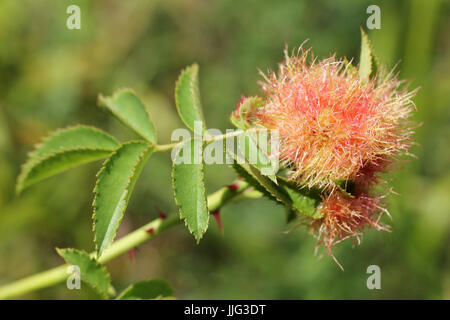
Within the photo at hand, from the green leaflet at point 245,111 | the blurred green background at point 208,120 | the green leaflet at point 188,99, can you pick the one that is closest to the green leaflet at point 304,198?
the green leaflet at point 245,111

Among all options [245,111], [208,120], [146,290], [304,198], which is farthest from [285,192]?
[208,120]

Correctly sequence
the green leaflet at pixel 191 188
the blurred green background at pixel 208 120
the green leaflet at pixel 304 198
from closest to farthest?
the green leaflet at pixel 191 188, the green leaflet at pixel 304 198, the blurred green background at pixel 208 120

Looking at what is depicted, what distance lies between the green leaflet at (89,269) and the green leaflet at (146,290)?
80 millimetres

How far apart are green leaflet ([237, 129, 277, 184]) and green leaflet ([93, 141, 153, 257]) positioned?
340mm

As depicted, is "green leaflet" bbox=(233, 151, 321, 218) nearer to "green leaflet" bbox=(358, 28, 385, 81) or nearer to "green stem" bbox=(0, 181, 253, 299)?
"green stem" bbox=(0, 181, 253, 299)

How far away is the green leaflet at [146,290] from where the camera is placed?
1.60m

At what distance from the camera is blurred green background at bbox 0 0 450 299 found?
3.71 m

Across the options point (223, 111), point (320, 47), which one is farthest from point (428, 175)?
point (223, 111)

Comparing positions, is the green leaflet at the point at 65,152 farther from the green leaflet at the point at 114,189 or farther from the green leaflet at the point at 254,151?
the green leaflet at the point at 254,151

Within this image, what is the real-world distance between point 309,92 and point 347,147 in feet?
0.78

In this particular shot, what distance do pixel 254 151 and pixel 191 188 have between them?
0.24 meters

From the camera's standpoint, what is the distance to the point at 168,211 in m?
4.40

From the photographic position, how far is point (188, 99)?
166 centimetres
